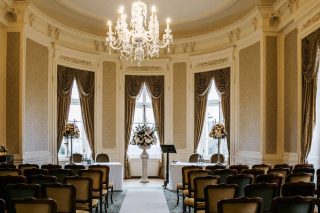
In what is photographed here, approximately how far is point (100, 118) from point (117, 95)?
2.93 ft

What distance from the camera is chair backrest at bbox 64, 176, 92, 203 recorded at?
582cm

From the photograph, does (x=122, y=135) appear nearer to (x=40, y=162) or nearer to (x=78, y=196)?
(x=40, y=162)

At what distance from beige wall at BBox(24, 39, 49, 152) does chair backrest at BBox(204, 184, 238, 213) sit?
587cm

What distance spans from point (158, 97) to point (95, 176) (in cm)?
648

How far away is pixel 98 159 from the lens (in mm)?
11125

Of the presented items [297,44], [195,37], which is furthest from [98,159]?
[297,44]

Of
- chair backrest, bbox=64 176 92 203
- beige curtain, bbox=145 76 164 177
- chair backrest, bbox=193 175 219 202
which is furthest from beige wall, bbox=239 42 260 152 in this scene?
chair backrest, bbox=64 176 92 203

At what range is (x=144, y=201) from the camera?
8.82m

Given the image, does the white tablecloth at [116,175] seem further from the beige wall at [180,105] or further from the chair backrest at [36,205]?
the chair backrest at [36,205]

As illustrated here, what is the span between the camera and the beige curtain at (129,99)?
13008 millimetres

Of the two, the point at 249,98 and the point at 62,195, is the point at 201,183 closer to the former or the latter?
the point at 62,195

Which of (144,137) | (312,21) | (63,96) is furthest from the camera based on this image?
(63,96)

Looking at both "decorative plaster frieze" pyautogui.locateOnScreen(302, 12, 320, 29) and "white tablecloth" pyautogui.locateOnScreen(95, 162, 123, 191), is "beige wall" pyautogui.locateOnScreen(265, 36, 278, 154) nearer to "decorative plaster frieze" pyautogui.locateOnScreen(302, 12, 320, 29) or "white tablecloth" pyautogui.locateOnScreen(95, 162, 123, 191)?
"decorative plaster frieze" pyautogui.locateOnScreen(302, 12, 320, 29)

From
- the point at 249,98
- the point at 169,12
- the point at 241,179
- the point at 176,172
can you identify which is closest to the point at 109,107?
the point at 169,12
